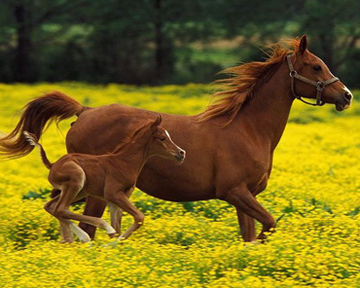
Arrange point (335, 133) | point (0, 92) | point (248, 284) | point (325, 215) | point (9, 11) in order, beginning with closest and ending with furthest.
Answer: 1. point (248, 284)
2. point (325, 215)
3. point (335, 133)
4. point (0, 92)
5. point (9, 11)

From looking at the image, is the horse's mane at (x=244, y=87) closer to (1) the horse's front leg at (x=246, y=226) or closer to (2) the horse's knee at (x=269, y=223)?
(1) the horse's front leg at (x=246, y=226)

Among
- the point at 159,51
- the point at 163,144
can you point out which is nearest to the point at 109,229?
the point at 163,144

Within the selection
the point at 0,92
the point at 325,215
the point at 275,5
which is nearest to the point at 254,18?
the point at 275,5

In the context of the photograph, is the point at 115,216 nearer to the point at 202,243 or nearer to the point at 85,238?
the point at 85,238

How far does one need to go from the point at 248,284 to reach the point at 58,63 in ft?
93.9

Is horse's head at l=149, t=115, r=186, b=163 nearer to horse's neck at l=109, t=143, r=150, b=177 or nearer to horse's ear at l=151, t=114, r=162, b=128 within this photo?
horse's ear at l=151, t=114, r=162, b=128

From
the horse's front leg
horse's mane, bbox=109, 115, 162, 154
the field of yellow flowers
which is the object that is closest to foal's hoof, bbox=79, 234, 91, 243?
the field of yellow flowers

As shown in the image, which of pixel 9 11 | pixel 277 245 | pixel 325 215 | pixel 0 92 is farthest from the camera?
pixel 9 11

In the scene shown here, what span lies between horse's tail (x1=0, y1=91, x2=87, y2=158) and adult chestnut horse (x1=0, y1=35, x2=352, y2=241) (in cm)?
1

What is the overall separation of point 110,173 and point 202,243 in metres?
1.57

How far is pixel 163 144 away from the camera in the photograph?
898 centimetres

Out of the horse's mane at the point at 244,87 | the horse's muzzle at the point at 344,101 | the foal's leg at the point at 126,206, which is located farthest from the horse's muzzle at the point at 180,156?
the horse's muzzle at the point at 344,101

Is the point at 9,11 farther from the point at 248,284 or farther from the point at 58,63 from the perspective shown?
the point at 248,284

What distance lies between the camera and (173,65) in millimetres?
35969
